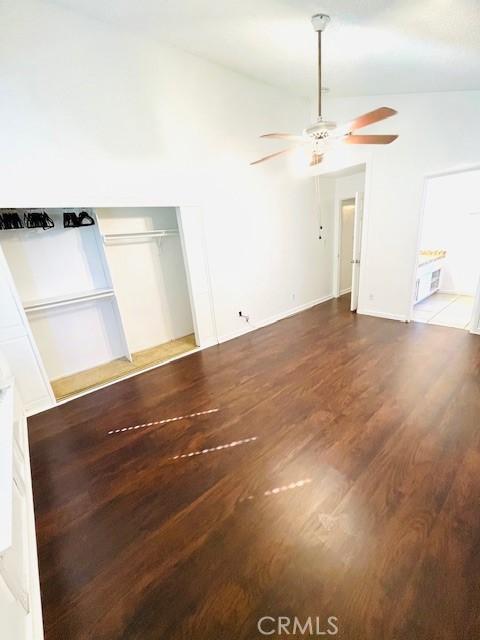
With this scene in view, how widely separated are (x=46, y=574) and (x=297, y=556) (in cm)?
136

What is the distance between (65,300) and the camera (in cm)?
319

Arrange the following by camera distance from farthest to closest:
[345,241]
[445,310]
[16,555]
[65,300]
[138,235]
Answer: [345,241]
[445,310]
[138,235]
[65,300]
[16,555]

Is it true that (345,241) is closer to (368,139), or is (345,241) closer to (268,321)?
(268,321)

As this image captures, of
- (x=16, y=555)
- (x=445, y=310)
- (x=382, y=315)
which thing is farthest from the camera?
(x=445, y=310)

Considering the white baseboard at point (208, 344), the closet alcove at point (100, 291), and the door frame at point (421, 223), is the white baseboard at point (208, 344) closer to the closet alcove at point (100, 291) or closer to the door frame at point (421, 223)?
the closet alcove at point (100, 291)

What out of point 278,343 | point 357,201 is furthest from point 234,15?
point 278,343

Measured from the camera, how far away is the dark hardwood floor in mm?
1233

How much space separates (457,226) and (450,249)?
486mm

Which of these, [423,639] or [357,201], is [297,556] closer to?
[423,639]

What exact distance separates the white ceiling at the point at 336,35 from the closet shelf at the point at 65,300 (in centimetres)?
273

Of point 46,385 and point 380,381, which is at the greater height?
point 46,385

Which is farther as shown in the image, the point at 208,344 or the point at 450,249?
the point at 450,249

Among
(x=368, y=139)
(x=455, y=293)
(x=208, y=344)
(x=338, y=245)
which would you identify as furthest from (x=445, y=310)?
(x=208, y=344)

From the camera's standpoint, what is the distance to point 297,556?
4.67 ft
